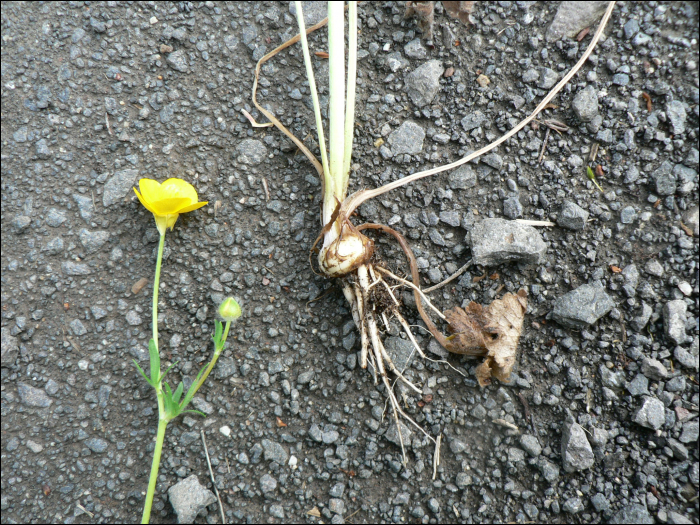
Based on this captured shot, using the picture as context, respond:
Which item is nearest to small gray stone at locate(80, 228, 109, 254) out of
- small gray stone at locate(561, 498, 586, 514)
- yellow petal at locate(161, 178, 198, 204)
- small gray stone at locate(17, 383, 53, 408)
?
yellow petal at locate(161, 178, 198, 204)

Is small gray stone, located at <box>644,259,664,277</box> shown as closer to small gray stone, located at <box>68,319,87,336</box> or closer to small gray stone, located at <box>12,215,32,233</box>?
small gray stone, located at <box>68,319,87,336</box>

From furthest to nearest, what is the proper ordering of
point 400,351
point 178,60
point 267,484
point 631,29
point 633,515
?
point 178,60
point 631,29
point 400,351
point 267,484
point 633,515

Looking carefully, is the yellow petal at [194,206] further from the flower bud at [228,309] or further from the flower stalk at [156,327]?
the flower bud at [228,309]

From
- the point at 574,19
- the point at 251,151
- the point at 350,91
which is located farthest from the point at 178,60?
the point at 574,19

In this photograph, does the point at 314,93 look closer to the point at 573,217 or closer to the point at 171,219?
the point at 171,219

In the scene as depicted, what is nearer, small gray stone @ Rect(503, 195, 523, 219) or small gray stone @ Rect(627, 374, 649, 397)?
small gray stone @ Rect(627, 374, 649, 397)

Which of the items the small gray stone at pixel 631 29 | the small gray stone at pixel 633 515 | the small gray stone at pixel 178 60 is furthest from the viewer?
the small gray stone at pixel 178 60

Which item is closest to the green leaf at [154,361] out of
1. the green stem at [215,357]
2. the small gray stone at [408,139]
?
the green stem at [215,357]
